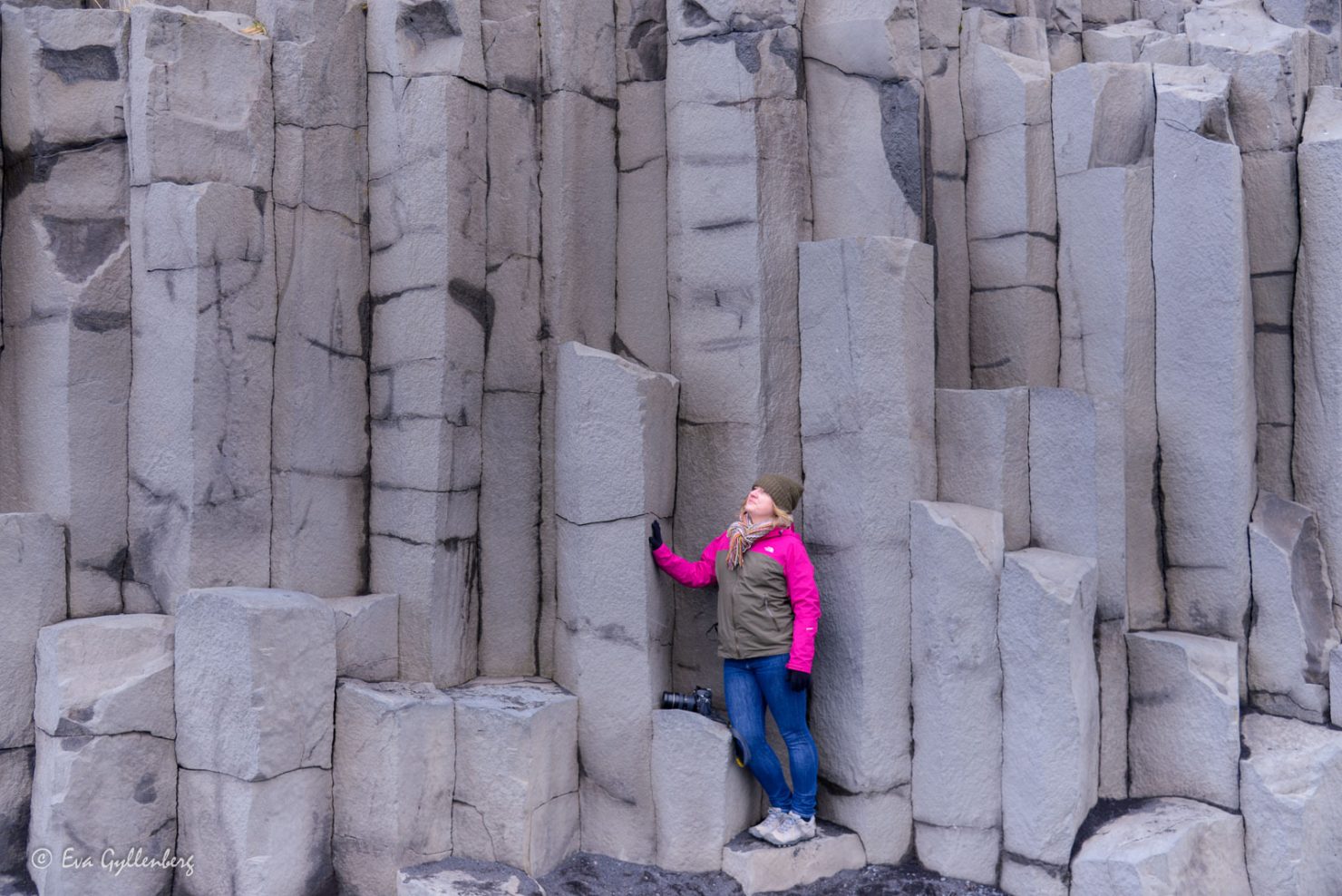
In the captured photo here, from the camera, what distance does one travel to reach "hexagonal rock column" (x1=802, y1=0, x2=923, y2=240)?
5.77 m

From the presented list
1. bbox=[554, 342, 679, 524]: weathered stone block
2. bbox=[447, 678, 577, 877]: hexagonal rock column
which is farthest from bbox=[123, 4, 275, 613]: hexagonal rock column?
bbox=[554, 342, 679, 524]: weathered stone block

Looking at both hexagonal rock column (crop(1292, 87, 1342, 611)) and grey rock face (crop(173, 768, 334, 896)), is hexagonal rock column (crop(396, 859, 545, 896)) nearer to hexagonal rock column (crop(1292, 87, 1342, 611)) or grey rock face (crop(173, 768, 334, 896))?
grey rock face (crop(173, 768, 334, 896))

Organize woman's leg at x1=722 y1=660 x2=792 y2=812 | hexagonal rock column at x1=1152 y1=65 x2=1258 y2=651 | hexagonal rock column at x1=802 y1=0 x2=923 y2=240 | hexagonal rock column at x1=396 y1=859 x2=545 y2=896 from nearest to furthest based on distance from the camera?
hexagonal rock column at x1=396 y1=859 x2=545 y2=896, woman's leg at x1=722 y1=660 x2=792 y2=812, hexagonal rock column at x1=1152 y1=65 x2=1258 y2=651, hexagonal rock column at x1=802 y1=0 x2=923 y2=240

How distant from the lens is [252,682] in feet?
15.8

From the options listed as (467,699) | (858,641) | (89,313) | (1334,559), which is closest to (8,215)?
(89,313)

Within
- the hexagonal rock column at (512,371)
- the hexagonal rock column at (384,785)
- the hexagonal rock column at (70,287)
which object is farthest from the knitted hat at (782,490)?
the hexagonal rock column at (70,287)

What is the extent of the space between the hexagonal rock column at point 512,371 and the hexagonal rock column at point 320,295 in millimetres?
644

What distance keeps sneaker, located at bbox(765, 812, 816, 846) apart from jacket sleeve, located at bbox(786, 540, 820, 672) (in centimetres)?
75

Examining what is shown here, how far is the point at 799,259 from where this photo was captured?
554 cm

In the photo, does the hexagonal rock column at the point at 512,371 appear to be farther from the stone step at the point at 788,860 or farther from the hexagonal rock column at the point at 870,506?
the hexagonal rock column at the point at 870,506

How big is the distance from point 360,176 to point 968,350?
3389mm

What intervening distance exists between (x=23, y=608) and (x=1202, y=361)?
19.0ft

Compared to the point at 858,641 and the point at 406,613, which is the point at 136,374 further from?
the point at 858,641

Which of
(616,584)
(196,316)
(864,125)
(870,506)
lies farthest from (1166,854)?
(196,316)
